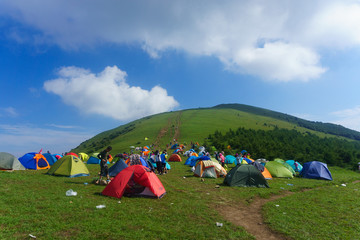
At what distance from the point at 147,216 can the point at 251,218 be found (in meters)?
4.91

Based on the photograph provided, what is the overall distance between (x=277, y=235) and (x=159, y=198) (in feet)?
19.9

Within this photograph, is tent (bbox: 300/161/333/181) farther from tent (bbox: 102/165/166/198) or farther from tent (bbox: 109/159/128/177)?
tent (bbox: 109/159/128/177)

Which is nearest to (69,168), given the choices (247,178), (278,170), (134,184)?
(134,184)

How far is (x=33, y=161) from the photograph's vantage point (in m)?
20.2

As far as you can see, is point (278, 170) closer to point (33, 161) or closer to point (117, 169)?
point (117, 169)

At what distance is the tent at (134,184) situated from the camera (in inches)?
413

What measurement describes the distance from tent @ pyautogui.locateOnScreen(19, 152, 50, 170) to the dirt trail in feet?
66.0

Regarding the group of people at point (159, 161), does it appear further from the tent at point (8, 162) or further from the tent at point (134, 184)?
the tent at point (8, 162)

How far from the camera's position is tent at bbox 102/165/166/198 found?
1050 cm

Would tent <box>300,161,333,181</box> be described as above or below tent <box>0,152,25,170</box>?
below

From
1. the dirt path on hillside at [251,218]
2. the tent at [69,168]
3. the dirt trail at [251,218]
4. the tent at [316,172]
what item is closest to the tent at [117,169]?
the tent at [69,168]

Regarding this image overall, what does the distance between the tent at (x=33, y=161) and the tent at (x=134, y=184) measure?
14588mm

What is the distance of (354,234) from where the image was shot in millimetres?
7488

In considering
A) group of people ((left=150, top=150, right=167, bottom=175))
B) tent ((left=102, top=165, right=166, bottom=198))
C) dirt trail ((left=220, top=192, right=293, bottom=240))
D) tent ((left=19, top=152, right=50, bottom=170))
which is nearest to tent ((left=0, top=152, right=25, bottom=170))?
tent ((left=19, top=152, right=50, bottom=170))
